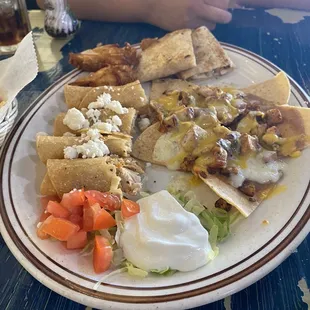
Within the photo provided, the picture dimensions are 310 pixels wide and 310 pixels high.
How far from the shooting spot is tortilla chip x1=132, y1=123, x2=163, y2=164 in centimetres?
218

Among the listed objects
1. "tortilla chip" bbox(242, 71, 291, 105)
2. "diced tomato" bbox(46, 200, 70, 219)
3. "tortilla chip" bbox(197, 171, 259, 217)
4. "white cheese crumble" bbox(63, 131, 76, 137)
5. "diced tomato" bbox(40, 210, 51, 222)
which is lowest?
"diced tomato" bbox(40, 210, 51, 222)

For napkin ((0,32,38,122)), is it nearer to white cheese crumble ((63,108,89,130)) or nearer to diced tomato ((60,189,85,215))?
white cheese crumble ((63,108,89,130))

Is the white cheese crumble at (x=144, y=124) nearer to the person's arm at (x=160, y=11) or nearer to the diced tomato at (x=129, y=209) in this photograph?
the diced tomato at (x=129, y=209)

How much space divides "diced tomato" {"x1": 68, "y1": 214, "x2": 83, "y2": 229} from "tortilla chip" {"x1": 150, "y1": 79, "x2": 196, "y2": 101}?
1019mm

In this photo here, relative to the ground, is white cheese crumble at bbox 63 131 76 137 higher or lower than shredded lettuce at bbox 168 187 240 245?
higher

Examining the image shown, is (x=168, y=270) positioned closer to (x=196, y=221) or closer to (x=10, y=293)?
(x=196, y=221)

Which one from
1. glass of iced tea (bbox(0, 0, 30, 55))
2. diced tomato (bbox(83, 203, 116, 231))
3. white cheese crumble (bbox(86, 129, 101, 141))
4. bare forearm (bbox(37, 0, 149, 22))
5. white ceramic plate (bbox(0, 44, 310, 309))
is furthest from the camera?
bare forearm (bbox(37, 0, 149, 22))

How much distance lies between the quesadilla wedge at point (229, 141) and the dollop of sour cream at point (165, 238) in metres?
0.26

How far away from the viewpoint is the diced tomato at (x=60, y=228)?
1.67m

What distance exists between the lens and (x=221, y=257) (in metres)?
1.62

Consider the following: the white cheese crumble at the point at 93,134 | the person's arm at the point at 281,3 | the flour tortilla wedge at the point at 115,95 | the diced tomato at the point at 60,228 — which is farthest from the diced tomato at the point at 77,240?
the person's arm at the point at 281,3

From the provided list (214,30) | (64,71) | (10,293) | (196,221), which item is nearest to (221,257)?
(196,221)

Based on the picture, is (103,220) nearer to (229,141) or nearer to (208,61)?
(229,141)

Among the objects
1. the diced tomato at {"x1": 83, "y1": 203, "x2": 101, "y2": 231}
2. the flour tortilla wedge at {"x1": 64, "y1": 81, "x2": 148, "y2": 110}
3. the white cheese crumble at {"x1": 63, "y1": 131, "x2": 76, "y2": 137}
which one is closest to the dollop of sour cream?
the diced tomato at {"x1": 83, "y1": 203, "x2": 101, "y2": 231}
